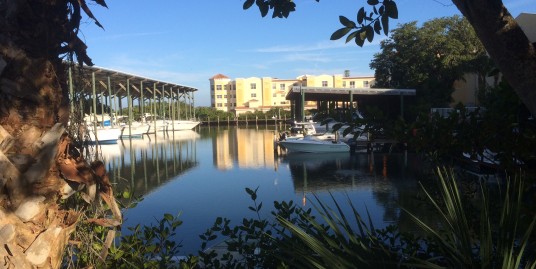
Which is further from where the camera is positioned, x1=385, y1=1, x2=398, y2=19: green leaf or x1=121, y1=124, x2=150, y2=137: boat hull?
x1=121, y1=124, x2=150, y2=137: boat hull

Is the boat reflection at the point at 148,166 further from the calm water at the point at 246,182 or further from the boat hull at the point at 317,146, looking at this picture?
the boat hull at the point at 317,146

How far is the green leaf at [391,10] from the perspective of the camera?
2547 millimetres

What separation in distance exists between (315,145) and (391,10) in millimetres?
19372

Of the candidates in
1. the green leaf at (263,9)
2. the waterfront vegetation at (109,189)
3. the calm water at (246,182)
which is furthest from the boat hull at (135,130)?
the waterfront vegetation at (109,189)

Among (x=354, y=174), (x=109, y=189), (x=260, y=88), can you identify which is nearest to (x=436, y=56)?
(x=354, y=174)

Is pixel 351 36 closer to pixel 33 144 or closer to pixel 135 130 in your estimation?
pixel 33 144

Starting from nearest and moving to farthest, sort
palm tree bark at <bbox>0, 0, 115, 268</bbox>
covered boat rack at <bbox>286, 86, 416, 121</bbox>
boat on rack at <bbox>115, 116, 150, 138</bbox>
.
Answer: palm tree bark at <bbox>0, 0, 115, 268</bbox> → covered boat rack at <bbox>286, 86, 416, 121</bbox> → boat on rack at <bbox>115, 116, 150, 138</bbox>

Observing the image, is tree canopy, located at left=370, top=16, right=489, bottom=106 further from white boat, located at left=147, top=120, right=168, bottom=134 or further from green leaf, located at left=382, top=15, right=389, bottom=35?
green leaf, located at left=382, top=15, right=389, bottom=35

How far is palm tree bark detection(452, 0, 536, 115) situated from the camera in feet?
6.15

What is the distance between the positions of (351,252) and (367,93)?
26.7 meters

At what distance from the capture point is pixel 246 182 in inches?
571

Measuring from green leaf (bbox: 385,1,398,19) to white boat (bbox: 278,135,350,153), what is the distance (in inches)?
758

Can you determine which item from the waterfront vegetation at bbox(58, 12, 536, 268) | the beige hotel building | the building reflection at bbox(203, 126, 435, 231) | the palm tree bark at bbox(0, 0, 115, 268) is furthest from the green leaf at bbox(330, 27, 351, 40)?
the beige hotel building

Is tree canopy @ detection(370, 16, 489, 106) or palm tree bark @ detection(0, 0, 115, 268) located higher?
tree canopy @ detection(370, 16, 489, 106)
